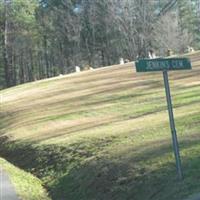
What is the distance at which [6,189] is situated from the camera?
13156 millimetres

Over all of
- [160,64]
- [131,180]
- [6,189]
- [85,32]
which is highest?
[85,32]

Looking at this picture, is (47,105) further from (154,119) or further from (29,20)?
(29,20)

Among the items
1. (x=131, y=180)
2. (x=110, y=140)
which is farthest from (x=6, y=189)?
(x=110, y=140)

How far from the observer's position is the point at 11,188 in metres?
13.3

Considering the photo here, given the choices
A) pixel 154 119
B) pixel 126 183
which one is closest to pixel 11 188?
pixel 126 183

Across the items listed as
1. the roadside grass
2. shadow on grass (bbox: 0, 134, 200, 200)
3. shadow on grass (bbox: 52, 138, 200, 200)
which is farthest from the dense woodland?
shadow on grass (bbox: 52, 138, 200, 200)

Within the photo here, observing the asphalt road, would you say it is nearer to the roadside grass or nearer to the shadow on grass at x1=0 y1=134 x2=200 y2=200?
the roadside grass

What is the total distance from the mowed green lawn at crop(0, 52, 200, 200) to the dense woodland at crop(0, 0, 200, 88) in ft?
162

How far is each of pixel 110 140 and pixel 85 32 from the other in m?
73.9

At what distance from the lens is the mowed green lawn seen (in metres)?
11.5

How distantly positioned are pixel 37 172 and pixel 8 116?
1320 cm

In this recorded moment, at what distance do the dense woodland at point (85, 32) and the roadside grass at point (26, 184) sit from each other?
63.3 metres

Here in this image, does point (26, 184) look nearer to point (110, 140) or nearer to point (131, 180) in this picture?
point (110, 140)

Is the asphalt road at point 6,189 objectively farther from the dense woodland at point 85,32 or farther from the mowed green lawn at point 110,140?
the dense woodland at point 85,32
